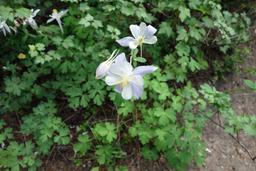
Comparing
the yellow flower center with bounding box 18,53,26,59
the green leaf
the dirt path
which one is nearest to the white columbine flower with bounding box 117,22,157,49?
the green leaf

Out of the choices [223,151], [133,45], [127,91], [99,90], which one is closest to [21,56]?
[99,90]

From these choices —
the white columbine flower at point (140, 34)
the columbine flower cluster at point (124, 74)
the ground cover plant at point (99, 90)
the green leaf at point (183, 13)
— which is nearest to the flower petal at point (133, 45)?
the white columbine flower at point (140, 34)

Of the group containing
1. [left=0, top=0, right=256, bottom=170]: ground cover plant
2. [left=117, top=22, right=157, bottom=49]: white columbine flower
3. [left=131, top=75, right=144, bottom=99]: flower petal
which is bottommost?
[left=0, top=0, right=256, bottom=170]: ground cover plant

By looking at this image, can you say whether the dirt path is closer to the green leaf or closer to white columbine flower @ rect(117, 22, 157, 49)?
the green leaf

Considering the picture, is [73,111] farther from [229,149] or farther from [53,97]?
[229,149]

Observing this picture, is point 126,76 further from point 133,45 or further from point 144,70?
point 133,45

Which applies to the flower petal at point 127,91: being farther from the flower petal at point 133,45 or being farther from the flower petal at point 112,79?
the flower petal at point 133,45
